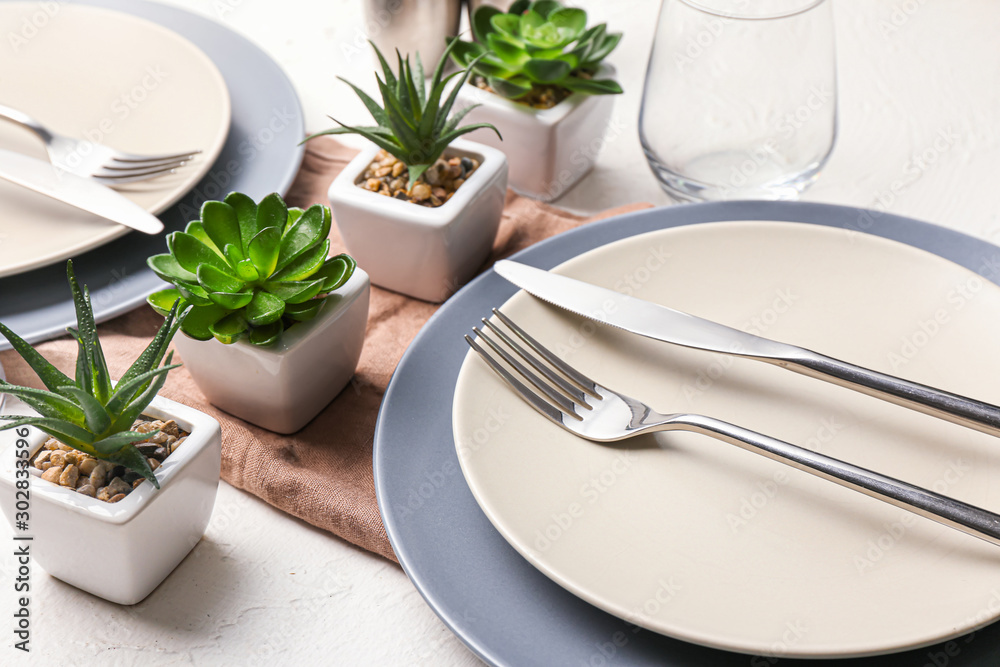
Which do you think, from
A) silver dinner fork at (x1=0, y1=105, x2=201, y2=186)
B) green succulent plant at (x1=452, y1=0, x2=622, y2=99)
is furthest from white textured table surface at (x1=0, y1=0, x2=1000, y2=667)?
silver dinner fork at (x1=0, y1=105, x2=201, y2=186)

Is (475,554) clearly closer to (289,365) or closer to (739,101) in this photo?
(289,365)

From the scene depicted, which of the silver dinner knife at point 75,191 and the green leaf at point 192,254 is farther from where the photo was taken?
the silver dinner knife at point 75,191

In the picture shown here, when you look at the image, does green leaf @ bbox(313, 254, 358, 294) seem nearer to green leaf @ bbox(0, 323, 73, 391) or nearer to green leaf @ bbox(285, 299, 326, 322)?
green leaf @ bbox(285, 299, 326, 322)

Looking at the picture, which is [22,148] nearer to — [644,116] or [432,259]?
[432,259]

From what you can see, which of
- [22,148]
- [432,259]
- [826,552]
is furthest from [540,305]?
[22,148]

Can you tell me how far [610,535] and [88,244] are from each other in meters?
0.48

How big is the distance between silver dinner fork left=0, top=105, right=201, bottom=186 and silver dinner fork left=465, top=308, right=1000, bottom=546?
37 centimetres

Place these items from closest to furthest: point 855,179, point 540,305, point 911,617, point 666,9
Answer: point 911,617 < point 540,305 < point 666,9 < point 855,179

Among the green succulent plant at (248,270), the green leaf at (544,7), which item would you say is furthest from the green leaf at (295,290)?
the green leaf at (544,7)

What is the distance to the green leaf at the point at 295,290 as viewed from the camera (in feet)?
1.77

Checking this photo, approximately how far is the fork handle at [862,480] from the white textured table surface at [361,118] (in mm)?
194

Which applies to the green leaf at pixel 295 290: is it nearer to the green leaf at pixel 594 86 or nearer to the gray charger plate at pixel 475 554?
the gray charger plate at pixel 475 554

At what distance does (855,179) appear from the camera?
86cm

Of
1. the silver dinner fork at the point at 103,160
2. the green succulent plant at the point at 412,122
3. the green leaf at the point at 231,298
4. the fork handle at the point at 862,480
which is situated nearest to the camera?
A: the fork handle at the point at 862,480
